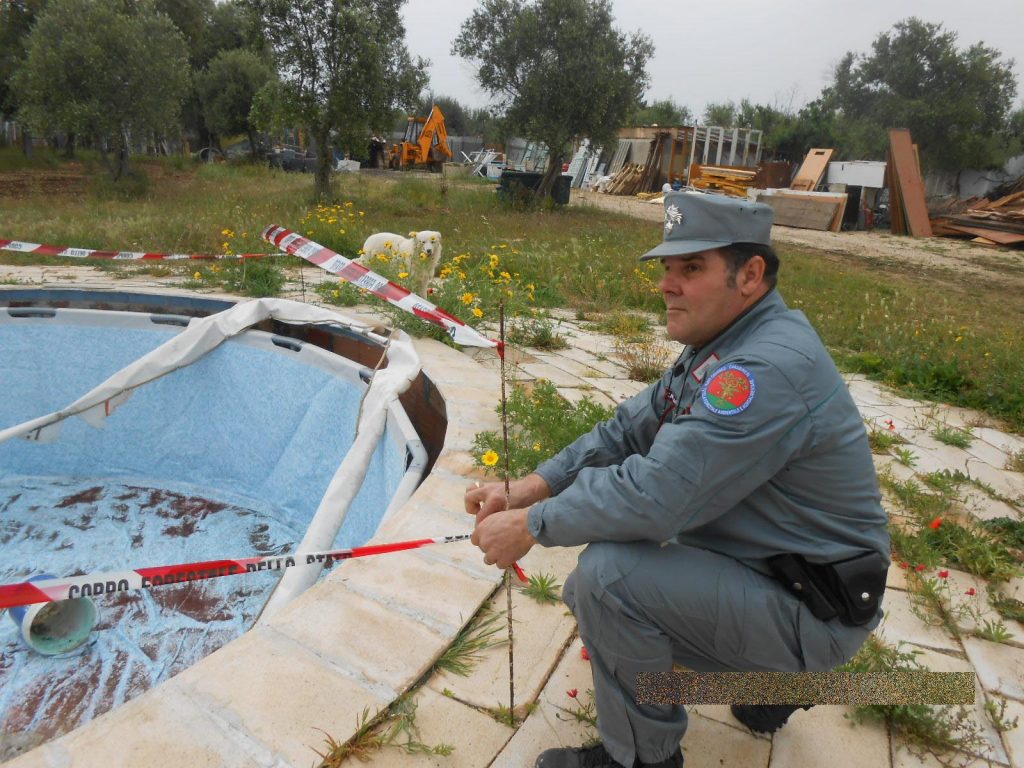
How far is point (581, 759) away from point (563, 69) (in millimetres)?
17699

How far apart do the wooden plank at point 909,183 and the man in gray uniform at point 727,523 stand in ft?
70.4

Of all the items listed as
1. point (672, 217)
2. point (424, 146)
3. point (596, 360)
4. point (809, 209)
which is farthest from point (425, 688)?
point (424, 146)

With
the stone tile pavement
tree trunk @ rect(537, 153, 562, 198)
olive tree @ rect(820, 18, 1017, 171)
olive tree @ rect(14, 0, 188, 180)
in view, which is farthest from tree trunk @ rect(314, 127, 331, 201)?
olive tree @ rect(820, 18, 1017, 171)

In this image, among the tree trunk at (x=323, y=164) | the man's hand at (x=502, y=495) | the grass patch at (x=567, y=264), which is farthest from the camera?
the tree trunk at (x=323, y=164)

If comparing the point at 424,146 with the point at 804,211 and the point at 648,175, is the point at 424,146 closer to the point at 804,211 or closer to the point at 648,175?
the point at 648,175

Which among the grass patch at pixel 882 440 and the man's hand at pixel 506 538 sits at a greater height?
the man's hand at pixel 506 538

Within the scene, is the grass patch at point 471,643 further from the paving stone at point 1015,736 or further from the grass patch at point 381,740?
the paving stone at point 1015,736

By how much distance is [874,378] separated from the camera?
5766 mm

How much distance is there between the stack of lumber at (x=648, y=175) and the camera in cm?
2825

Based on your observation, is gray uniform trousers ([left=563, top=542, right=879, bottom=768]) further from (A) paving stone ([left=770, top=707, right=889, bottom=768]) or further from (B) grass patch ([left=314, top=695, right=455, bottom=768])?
(B) grass patch ([left=314, top=695, right=455, bottom=768])

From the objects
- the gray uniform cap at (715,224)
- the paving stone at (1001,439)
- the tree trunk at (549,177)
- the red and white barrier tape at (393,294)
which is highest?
the tree trunk at (549,177)

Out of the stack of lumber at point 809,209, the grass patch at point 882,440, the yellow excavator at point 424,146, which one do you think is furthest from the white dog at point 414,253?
the yellow excavator at point 424,146

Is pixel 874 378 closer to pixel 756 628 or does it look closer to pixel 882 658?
pixel 882 658

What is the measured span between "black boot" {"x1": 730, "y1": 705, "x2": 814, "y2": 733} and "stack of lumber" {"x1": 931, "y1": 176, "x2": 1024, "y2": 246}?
2058 cm
